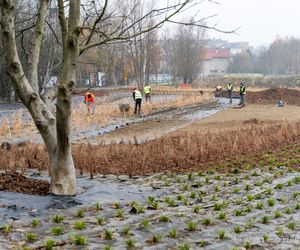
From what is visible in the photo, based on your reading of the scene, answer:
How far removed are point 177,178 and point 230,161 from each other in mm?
2442

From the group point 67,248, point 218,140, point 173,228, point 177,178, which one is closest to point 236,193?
point 177,178

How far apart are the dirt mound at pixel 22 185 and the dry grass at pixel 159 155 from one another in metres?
1.30

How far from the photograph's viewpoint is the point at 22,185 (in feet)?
31.1

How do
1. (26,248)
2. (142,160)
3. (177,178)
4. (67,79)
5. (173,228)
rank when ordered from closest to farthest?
(26,248) → (173,228) → (67,79) → (177,178) → (142,160)

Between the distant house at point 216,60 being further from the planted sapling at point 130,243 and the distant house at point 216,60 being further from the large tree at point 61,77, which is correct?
the planted sapling at point 130,243

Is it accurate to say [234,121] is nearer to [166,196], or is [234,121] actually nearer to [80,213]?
[166,196]

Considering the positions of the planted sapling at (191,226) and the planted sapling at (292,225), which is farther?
the planted sapling at (292,225)

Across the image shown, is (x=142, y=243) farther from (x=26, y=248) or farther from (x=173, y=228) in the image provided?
(x=26, y=248)

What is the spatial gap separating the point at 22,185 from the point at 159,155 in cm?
451

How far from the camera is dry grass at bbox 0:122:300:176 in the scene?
12141mm


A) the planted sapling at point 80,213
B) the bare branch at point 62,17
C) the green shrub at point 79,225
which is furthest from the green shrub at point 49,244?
the bare branch at point 62,17

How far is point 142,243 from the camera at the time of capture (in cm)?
603

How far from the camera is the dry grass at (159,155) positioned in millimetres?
12141

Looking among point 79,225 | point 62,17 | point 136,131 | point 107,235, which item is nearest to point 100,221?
point 79,225
